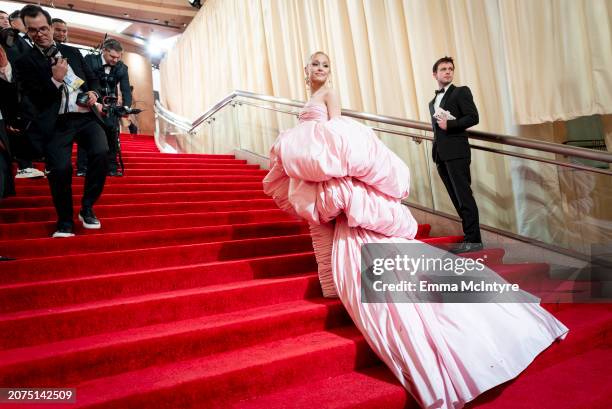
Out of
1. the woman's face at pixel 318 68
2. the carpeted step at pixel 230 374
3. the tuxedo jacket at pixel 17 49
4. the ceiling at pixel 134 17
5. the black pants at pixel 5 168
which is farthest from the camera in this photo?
the ceiling at pixel 134 17

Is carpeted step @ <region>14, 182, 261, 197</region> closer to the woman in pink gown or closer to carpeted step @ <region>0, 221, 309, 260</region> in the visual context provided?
carpeted step @ <region>0, 221, 309, 260</region>

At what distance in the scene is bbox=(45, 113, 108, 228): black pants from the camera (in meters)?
2.79

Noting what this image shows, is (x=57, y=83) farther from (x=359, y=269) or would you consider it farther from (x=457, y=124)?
(x=457, y=124)

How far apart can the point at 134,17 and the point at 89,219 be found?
9.30m

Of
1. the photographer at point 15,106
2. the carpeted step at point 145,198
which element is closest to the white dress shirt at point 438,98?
the carpeted step at point 145,198

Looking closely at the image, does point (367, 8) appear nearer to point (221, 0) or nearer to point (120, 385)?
point (120, 385)

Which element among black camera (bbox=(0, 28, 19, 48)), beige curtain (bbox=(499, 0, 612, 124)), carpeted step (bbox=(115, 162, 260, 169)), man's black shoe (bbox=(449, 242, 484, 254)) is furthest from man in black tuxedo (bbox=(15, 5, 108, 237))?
beige curtain (bbox=(499, 0, 612, 124))

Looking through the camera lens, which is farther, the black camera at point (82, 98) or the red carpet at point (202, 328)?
the black camera at point (82, 98)

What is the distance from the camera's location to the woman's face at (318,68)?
8.63 feet

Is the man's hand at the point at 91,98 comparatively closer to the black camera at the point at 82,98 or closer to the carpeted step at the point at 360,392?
the black camera at the point at 82,98

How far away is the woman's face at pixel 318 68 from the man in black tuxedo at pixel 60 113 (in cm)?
150

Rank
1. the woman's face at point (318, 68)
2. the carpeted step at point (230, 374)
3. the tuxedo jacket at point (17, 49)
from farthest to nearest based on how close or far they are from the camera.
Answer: the tuxedo jacket at point (17, 49) < the woman's face at point (318, 68) < the carpeted step at point (230, 374)

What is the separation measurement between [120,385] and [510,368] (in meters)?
1.63

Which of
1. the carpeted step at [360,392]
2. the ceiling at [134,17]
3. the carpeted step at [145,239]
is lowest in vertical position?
the carpeted step at [360,392]
